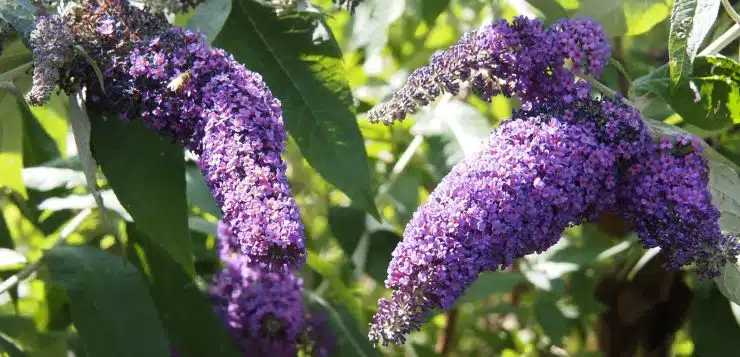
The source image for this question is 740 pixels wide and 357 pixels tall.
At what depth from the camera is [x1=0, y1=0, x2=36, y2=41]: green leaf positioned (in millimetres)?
1593

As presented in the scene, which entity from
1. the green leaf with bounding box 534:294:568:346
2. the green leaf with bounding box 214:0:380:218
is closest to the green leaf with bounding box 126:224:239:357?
the green leaf with bounding box 214:0:380:218

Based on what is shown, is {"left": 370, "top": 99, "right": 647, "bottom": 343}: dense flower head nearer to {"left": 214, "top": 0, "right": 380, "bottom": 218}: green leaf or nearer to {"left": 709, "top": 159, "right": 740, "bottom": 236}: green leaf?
{"left": 709, "top": 159, "right": 740, "bottom": 236}: green leaf

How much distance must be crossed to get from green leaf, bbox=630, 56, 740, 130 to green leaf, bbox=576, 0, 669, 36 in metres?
0.28

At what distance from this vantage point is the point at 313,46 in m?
1.88

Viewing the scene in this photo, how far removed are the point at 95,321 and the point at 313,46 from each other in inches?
26.7

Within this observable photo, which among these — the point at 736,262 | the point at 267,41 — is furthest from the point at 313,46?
the point at 736,262

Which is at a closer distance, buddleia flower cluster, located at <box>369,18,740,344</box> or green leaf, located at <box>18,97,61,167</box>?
buddleia flower cluster, located at <box>369,18,740,344</box>

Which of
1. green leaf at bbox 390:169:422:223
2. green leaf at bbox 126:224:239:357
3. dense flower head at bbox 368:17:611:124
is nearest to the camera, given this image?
dense flower head at bbox 368:17:611:124

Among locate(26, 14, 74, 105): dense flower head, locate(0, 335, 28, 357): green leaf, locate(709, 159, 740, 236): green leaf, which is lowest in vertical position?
locate(0, 335, 28, 357): green leaf

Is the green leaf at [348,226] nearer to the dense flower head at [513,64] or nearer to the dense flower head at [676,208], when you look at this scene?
the dense flower head at [513,64]

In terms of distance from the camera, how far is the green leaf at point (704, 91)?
1.67 meters

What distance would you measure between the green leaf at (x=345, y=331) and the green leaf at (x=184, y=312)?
0.83 ft

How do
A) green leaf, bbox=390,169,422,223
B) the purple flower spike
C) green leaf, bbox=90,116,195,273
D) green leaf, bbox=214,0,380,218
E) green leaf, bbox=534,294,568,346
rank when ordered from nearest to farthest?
the purple flower spike → green leaf, bbox=90,116,195,273 → green leaf, bbox=214,0,380,218 → green leaf, bbox=390,169,422,223 → green leaf, bbox=534,294,568,346

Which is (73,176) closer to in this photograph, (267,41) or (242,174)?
(267,41)
